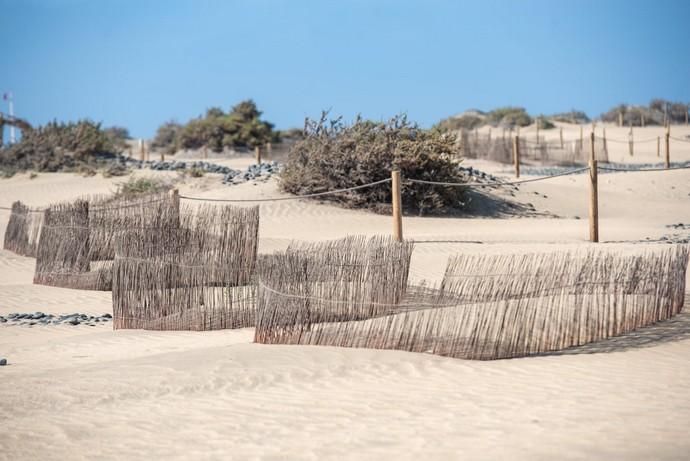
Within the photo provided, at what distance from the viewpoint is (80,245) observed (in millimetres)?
12344

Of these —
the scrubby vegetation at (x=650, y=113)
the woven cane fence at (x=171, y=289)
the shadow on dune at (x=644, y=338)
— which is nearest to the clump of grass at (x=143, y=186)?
the woven cane fence at (x=171, y=289)

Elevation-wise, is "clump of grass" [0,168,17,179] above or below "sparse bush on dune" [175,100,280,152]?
below

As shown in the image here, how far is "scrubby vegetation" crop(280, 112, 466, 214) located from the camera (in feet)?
65.2

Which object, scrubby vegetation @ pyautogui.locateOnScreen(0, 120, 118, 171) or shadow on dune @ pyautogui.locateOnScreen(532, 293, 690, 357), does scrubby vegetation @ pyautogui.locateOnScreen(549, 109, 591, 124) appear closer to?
scrubby vegetation @ pyautogui.locateOnScreen(0, 120, 118, 171)

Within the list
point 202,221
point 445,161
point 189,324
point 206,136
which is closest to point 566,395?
point 189,324

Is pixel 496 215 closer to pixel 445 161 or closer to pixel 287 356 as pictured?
pixel 445 161

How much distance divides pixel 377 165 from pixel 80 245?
9079 mm

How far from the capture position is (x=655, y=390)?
18.8ft

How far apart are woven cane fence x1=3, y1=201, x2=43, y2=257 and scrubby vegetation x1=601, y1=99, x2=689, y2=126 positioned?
4368 cm

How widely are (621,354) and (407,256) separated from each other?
80.9 inches

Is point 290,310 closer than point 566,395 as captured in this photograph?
No

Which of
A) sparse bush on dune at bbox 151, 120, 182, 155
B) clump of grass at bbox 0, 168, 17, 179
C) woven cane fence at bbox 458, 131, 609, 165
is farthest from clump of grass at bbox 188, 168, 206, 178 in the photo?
sparse bush on dune at bbox 151, 120, 182, 155

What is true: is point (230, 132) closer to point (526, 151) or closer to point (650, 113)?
point (526, 151)

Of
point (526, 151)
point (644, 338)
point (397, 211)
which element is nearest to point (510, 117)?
point (526, 151)
